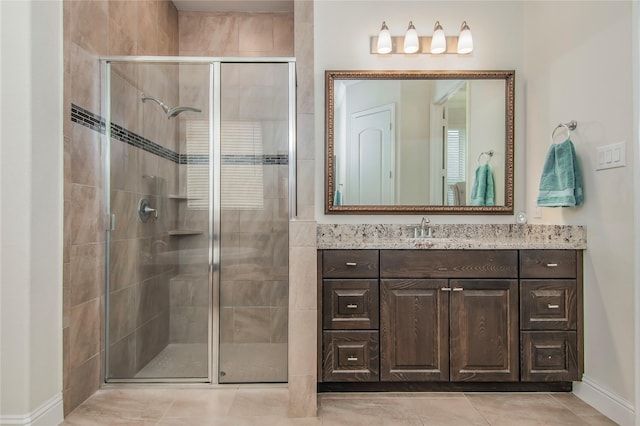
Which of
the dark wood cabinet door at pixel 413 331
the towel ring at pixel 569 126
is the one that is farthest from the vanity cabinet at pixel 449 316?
the towel ring at pixel 569 126

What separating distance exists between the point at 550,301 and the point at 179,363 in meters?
2.11

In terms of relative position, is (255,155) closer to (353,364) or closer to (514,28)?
(353,364)

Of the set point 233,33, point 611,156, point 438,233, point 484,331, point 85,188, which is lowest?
point 484,331

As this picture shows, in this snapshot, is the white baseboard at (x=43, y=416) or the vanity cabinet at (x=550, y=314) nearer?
the white baseboard at (x=43, y=416)

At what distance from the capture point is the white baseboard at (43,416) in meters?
1.70

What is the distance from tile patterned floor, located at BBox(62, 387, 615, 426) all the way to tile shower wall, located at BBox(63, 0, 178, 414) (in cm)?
23

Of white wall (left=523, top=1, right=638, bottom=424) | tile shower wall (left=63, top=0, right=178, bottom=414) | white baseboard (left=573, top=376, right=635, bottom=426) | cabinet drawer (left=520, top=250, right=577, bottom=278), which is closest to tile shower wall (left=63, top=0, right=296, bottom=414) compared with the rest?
tile shower wall (left=63, top=0, right=178, bottom=414)

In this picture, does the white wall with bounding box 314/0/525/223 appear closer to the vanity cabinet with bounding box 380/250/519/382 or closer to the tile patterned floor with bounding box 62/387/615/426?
the vanity cabinet with bounding box 380/250/519/382

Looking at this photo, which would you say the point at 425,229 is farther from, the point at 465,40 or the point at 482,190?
the point at 465,40

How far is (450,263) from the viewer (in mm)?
2207

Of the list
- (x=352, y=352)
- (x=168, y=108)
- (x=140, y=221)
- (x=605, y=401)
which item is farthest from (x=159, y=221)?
(x=605, y=401)

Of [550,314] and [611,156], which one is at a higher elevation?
[611,156]

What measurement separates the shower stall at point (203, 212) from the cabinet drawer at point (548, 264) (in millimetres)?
1332

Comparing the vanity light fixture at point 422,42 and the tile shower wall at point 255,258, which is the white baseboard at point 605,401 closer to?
the tile shower wall at point 255,258
